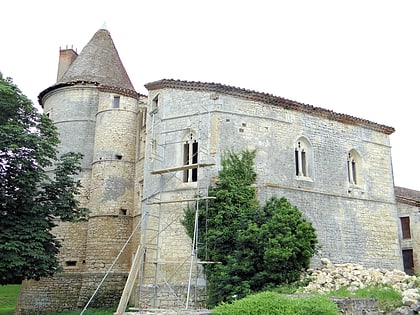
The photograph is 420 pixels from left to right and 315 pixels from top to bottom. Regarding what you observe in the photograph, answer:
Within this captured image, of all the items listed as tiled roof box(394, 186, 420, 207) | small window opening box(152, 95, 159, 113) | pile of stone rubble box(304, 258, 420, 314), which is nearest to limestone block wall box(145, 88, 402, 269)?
small window opening box(152, 95, 159, 113)

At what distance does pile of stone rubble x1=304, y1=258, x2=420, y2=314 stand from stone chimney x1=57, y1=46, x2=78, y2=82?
793 inches

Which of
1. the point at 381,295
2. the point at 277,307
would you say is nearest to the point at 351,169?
the point at 381,295

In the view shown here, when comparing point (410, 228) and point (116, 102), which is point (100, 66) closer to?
point (116, 102)

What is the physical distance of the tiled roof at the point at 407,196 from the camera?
2691cm

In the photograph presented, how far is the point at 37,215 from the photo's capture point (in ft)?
61.0

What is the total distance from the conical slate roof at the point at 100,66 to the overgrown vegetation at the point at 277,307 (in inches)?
690

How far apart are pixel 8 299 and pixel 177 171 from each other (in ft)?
58.1

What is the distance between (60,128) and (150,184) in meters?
8.85

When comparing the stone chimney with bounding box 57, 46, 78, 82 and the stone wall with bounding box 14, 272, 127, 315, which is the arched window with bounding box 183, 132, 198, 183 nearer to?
the stone wall with bounding box 14, 272, 127, 315

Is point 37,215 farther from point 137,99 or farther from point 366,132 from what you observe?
point 366,132

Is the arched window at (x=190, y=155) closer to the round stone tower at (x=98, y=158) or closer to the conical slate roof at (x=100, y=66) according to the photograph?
the round stone tower at (x=98, y=158)

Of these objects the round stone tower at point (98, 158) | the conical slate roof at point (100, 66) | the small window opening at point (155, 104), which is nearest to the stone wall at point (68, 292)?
the round stone tower at point (98, 158)

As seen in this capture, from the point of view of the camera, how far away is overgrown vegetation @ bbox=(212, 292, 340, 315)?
399 inches

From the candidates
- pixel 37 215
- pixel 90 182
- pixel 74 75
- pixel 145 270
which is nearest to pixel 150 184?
pixel 145 270
